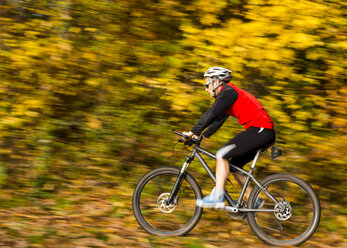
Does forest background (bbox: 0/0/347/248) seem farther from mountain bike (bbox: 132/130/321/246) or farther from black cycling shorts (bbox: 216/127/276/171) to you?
black cycling shorts (bbox: 216/127/276/171)

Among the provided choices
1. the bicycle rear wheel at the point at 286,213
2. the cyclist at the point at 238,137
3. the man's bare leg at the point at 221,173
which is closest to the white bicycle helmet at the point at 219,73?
the cyclist at the point at 238,137

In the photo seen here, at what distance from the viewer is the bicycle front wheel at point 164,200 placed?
4.92 meters

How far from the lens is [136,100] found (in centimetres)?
690

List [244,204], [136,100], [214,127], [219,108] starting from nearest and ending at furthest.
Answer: [219,108] < [244,204] < [214,127] < [136,100]

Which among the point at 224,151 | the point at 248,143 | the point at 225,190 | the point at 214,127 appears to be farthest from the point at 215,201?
the point at 214,127

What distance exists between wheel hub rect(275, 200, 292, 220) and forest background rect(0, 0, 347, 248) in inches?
20.8

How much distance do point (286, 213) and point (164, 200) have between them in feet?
4.67

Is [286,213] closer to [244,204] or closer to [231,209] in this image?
[244,204]

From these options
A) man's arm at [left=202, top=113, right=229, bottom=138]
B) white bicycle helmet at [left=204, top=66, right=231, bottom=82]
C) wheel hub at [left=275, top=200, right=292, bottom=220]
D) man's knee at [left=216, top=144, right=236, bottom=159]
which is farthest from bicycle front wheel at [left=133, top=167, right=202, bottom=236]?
white bicycle helmet at [left=204, top=66, right=231, bottom=82]

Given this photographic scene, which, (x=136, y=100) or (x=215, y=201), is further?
(x=136, y=100)

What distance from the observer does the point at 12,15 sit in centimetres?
666

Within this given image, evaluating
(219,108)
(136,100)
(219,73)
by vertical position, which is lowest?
(136,100)

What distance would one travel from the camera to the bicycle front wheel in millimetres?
4922

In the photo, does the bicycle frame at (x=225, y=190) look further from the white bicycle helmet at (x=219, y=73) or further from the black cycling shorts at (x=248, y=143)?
the white bicycle helmet at (x=219, y=73)
